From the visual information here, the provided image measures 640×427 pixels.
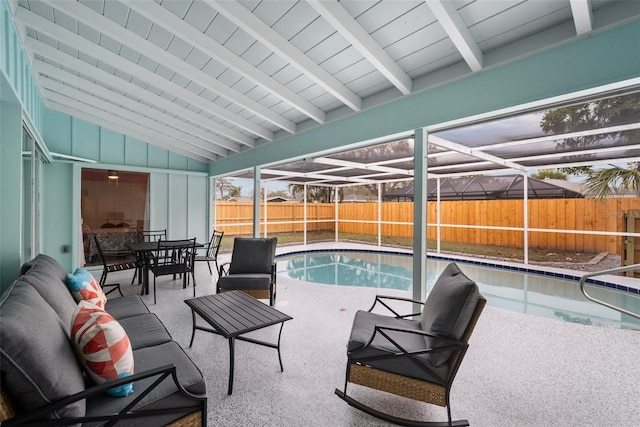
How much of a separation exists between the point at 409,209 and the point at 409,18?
344 inches

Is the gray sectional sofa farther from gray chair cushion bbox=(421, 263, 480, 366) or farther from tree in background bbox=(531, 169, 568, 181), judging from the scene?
tree in background bbox=(531, 169, 568, 181)

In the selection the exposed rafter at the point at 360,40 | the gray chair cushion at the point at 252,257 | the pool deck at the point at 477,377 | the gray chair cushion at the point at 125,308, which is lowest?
the pool deck at the point at 477,377

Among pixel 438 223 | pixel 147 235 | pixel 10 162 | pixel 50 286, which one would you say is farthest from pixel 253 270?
pixel 438 223

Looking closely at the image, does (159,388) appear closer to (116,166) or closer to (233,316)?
(233,316)

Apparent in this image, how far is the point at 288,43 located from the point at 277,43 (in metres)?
0.15

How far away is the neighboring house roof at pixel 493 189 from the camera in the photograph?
7.23 metres

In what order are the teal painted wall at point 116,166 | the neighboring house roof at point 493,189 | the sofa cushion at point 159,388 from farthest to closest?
the neighboring house roof at point 493,189 < the teal painted wall at point 116,166 < the sofa cushion at point 159,388

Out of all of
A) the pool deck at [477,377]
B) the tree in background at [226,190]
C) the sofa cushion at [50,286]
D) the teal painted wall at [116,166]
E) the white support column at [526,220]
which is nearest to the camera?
the sofa cushion at [50,286]

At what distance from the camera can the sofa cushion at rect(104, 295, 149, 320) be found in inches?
104

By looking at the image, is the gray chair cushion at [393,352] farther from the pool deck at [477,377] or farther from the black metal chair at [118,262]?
the black metal chair at [118,262]

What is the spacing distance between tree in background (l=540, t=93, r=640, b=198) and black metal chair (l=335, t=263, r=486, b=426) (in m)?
2.43

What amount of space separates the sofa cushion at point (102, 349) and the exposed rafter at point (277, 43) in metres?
2.53

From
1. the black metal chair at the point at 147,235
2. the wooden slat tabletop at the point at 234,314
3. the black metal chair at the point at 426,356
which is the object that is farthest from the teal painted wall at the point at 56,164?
the black metal chair at the point at 426,356

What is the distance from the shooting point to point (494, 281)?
6605 millimetres
